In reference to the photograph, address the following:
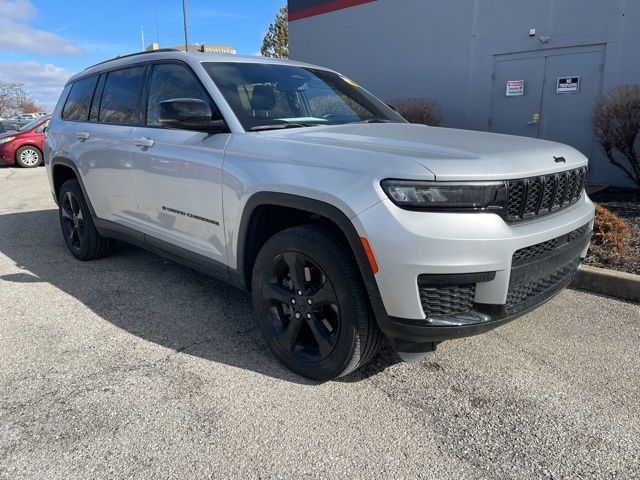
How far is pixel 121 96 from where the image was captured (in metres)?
4.36

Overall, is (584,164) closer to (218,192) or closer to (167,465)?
(218,192)

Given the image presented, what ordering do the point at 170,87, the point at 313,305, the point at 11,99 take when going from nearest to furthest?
the point at 313,305 < the point at 170,87 < the point at 11,99

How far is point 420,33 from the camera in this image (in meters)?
11.3

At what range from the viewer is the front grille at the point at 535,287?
8.13 feet

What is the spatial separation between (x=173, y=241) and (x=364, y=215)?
6.25 ft

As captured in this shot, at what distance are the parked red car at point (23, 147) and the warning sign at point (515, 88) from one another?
13699 mm

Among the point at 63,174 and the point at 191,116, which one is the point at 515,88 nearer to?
the point at 63,174

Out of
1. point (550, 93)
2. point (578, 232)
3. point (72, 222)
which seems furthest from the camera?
point (550, 93)

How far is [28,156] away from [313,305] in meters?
15.9

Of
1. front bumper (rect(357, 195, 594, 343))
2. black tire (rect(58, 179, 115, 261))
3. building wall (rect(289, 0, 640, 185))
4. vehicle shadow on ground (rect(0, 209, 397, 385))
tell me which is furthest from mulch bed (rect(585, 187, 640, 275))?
black tire (rect(58, 179, 115, 261))

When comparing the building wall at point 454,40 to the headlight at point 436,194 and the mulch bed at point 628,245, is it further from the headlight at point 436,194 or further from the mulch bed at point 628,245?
the headlight at point 436,194

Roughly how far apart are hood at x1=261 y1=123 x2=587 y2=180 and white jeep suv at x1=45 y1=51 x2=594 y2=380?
1 centimetres

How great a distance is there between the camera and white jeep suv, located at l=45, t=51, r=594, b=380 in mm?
2303

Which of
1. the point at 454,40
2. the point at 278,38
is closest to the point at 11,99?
the point at 278,38
